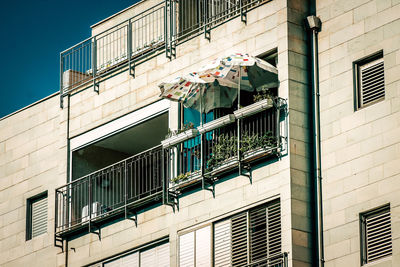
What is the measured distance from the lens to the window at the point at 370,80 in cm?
3450

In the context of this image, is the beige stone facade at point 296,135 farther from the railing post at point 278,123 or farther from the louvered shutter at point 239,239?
the louvered shutter at point 239,239

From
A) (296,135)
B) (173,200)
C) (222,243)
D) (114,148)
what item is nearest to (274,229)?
(222,243)

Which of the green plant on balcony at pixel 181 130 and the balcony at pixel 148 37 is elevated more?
the balcony at pixel 148 37

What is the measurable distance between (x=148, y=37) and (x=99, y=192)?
19.6 ft

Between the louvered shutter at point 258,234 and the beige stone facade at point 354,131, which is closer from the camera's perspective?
the beige stone facade at point 354,131

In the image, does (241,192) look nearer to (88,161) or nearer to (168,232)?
(168,232)

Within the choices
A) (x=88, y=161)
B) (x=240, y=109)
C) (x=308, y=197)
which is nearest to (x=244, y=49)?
(x=240, y=109)

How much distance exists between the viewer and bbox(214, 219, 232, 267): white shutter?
35844 mm

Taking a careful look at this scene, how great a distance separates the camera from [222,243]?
119 ft

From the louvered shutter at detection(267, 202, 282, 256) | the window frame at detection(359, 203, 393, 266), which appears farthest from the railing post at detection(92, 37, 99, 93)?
the window frame at detection(359, 203, 393, 266)

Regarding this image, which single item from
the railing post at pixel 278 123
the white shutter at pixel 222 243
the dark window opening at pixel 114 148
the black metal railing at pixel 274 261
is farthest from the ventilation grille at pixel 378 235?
the dark window opening at pixel 114 148

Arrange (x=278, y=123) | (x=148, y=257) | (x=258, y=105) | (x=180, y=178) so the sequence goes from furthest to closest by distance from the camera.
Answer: (x=148, y=257) → (x=180, y=178) → (x=258, y=105) → (x=278, y=123)

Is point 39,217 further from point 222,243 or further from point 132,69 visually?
point 222,243

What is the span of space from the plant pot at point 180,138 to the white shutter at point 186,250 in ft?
9.02
